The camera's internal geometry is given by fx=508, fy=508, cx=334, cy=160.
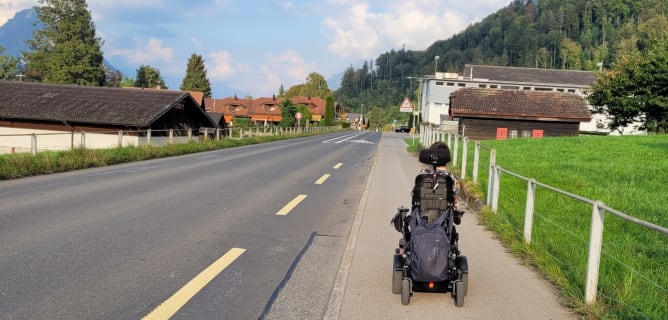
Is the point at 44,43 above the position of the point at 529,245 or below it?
above

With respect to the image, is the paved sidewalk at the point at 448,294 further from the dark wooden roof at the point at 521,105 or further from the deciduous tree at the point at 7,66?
the deciduous tree at the point at 7,66

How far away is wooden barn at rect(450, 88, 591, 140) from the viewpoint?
40469mm

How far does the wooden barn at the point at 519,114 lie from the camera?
40.5 metres

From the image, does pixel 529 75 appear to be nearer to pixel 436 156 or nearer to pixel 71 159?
pixel 71 159

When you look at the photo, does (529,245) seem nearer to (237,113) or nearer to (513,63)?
(237,113)

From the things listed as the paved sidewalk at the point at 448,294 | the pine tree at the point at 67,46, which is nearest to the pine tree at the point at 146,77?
the pine tree at the point at 67,46

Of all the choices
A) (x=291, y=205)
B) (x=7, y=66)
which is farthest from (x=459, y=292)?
(x=7, y=66)

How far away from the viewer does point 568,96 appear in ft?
139

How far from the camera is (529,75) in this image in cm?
8575

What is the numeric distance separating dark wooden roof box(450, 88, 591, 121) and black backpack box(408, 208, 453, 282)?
38320mm

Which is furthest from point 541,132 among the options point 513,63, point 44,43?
point 513,63

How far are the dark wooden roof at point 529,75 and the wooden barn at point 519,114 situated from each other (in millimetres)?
42979

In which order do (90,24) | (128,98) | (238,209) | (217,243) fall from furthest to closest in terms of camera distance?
(90,24)
(128,98)
(238,209)
(217,243)

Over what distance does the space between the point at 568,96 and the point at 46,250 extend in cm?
4371
